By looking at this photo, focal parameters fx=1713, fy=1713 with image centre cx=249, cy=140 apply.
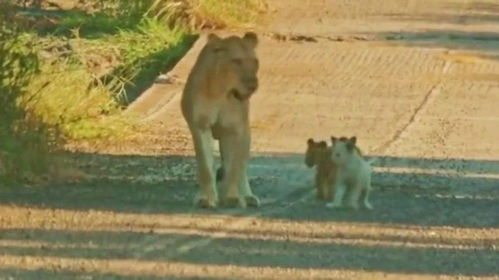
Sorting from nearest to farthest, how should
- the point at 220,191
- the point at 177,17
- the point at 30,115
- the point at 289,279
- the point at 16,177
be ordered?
the point at 289,279 < the point at 220,191 < the point at 16,177 < the point at 30,115 < the point at 177,17

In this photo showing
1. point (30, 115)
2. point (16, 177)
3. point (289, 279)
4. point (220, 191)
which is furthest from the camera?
point (30, 115)

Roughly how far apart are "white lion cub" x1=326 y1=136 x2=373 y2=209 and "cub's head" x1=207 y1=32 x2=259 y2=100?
37.3 inches

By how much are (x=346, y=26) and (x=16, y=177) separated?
13.7m

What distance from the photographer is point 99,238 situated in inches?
420

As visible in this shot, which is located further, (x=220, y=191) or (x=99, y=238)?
(x=220, y=191)

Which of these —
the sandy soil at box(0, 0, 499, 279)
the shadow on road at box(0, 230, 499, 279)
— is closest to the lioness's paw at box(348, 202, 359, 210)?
the sandy soil at box(0, 0, 499, 279)

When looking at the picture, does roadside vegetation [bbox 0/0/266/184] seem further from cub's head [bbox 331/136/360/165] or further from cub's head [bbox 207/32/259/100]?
cub's head [bbox 331/136/360/165]

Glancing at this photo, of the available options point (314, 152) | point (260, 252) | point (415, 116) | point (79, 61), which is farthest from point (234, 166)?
point (79, 61)

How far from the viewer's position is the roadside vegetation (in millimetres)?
13570

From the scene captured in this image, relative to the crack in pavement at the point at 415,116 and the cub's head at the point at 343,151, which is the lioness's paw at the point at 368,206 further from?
the crack in pavement at the point at 415,116

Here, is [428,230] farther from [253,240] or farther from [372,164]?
[372,164]

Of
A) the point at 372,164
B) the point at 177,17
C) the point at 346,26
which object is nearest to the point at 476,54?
the point at 346,26

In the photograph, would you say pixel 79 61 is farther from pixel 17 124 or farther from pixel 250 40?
pixel 250 40

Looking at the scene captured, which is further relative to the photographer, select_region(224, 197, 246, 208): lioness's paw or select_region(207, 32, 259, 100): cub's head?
select_region(224, 197, 246, 208): lioness's paw
